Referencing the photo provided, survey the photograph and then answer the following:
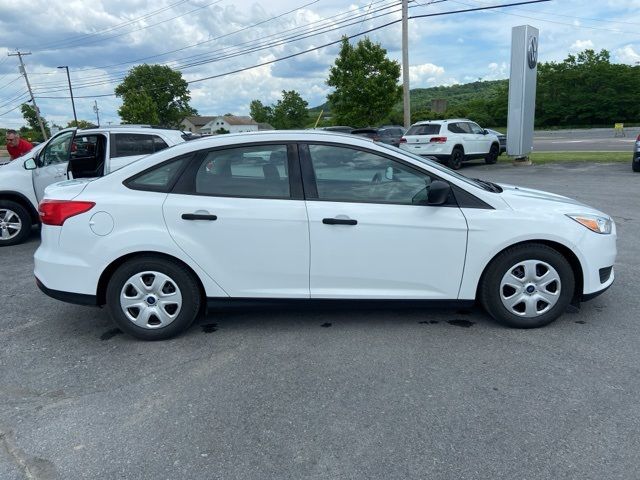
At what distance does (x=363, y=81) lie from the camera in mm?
33594

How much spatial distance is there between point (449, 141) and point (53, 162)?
13.3m

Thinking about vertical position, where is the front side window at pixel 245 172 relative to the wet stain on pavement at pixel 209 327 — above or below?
Answer: above

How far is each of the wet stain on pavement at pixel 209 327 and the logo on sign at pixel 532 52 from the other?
15656 mm

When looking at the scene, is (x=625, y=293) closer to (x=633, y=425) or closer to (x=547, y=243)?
(x=547, y=243)

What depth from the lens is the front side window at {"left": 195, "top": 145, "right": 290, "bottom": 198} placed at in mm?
3949

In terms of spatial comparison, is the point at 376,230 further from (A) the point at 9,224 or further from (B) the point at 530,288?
(A) the point at 9,224

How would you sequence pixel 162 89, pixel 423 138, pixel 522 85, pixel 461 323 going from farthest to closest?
1. pixel 162 89
2. pixel 423 138
3. pixel 522 85
4. pixel 461 323

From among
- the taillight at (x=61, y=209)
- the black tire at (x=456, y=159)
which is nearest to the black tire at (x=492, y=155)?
the black tire at (x=456, y=159)

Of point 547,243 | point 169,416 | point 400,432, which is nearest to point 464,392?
point 400,432

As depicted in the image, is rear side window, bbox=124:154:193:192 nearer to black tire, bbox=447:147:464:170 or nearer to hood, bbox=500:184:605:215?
hood, bbox=500:184:605:215

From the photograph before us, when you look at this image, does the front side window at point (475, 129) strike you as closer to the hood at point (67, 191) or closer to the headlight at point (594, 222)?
the headlight at point (594, 222)

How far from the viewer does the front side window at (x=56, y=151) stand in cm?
801

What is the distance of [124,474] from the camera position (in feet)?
8.23

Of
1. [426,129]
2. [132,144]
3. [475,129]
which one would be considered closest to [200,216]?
[132,144]
